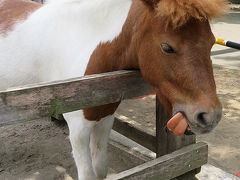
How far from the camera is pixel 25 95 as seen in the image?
138 centimetres

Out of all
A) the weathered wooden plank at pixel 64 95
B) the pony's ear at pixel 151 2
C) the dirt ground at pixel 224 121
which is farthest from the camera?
the dirt ground at pixel 224 121

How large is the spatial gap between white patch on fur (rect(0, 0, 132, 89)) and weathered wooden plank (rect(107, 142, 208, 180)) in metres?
0.81

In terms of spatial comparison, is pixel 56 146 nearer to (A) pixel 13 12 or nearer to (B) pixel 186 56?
(A) pixel 13 12

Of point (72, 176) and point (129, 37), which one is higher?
point (129, 37)

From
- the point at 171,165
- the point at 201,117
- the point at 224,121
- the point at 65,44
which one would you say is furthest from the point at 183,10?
the point at 224,121

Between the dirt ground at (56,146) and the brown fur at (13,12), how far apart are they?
1658 mm

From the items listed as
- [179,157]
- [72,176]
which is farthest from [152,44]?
[72,176]

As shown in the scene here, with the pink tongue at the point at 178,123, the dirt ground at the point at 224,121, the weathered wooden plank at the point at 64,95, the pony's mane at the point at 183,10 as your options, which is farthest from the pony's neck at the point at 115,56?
the dirt ground at the point at 224,121

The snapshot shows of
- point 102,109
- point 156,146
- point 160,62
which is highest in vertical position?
point 160,62

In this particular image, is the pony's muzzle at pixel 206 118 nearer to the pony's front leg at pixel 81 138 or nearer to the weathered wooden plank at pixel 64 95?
the weathered wooden plank at pixel 64 95

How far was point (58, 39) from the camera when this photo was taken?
2.27 meters

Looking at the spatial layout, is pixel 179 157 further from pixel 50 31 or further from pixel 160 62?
pixel 50 31

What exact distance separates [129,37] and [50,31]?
2.60ft

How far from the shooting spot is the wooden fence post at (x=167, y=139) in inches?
90.6
